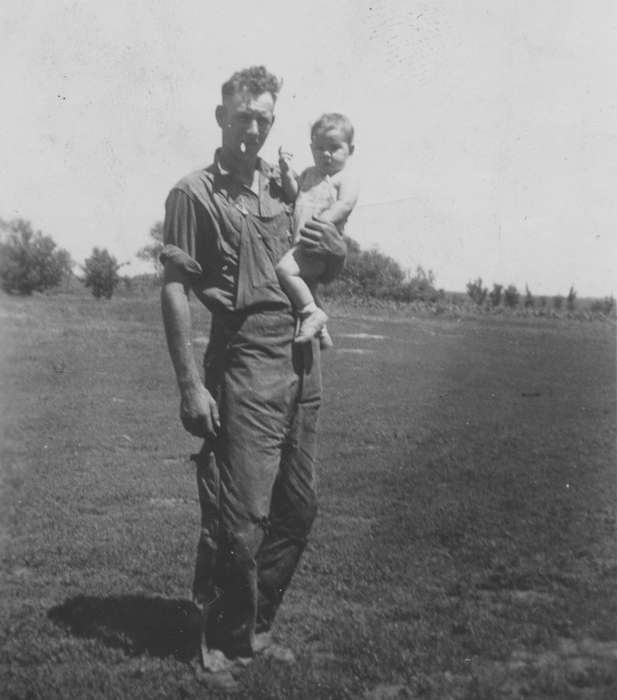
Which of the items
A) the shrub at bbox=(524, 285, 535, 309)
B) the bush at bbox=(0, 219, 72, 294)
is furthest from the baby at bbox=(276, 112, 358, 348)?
the shrub at bbox=(524, 285, 535, 309)

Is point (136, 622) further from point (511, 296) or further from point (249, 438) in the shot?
point (511, 296)

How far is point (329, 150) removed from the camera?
13.5 feet

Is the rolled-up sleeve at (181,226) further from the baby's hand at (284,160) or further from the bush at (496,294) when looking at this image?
the bush at (496,294)

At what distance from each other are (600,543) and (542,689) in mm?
2588

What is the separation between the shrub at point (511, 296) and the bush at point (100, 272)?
79.5 feet

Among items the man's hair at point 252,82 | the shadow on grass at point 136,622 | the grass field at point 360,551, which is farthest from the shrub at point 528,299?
Result: the man's hair at point 252,82

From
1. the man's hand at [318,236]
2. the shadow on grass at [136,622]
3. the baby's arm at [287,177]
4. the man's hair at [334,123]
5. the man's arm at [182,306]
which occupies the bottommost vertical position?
the shadow on grass at [136,622]

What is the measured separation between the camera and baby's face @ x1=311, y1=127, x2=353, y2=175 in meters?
4.09

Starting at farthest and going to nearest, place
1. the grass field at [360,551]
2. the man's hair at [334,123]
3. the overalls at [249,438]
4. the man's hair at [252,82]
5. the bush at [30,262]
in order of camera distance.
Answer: the bush at [30,262] → the man's hair at [334,123] → the grass field at [360,551] → the overalls at [249,438] → the man's hair at [252,82]

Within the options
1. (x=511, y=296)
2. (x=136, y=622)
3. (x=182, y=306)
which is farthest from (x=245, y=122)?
(x=511, y=296)

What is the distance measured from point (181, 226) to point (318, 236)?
2.10ft

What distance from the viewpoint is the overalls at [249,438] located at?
3582 millimetres

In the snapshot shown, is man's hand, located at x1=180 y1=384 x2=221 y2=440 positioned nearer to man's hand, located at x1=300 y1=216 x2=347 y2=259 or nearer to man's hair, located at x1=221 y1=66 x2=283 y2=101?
man's hand, located at x1=300 y1=216 x2=347 y2=259

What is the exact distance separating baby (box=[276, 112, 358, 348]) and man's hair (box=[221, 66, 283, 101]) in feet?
1.44
